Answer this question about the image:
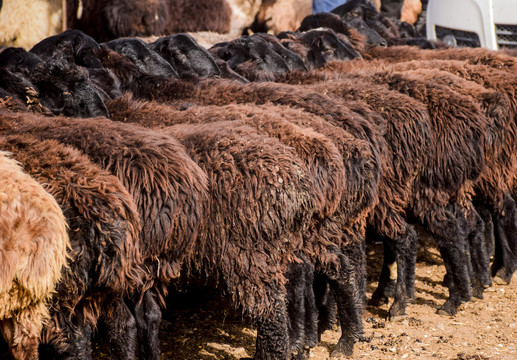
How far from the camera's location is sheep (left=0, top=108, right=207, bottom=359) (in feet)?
9.27

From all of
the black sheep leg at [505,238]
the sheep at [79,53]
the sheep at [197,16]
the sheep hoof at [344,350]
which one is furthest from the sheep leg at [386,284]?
the sheep at [197,16]

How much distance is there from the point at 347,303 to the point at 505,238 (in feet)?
7.40

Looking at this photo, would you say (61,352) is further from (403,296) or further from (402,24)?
(402,24)

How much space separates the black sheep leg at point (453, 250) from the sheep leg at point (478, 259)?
30 cm

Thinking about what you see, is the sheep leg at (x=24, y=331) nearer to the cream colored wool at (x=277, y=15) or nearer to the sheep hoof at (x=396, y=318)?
the sheep hoof at (x=396, y=318)

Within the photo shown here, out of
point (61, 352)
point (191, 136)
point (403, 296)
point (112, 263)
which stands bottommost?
point (403, 296)

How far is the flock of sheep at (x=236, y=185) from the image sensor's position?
2.59 meters

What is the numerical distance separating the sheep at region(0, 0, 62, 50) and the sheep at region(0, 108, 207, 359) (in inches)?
198

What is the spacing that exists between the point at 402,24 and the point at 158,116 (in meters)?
6.89

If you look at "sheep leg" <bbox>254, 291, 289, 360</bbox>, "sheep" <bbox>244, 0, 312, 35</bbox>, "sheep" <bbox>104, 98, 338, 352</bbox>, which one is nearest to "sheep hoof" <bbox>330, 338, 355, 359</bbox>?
"sheep" <bbox>104, 98, 338, 352</bbox>

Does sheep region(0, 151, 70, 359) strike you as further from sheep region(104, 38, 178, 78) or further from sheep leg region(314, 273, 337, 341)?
sheep region(104, 38, 178, 78)

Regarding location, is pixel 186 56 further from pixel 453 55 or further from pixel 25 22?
pixel 25 22

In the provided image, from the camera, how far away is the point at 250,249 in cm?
316

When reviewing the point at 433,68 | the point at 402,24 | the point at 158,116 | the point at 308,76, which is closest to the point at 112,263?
the point at 158,116
